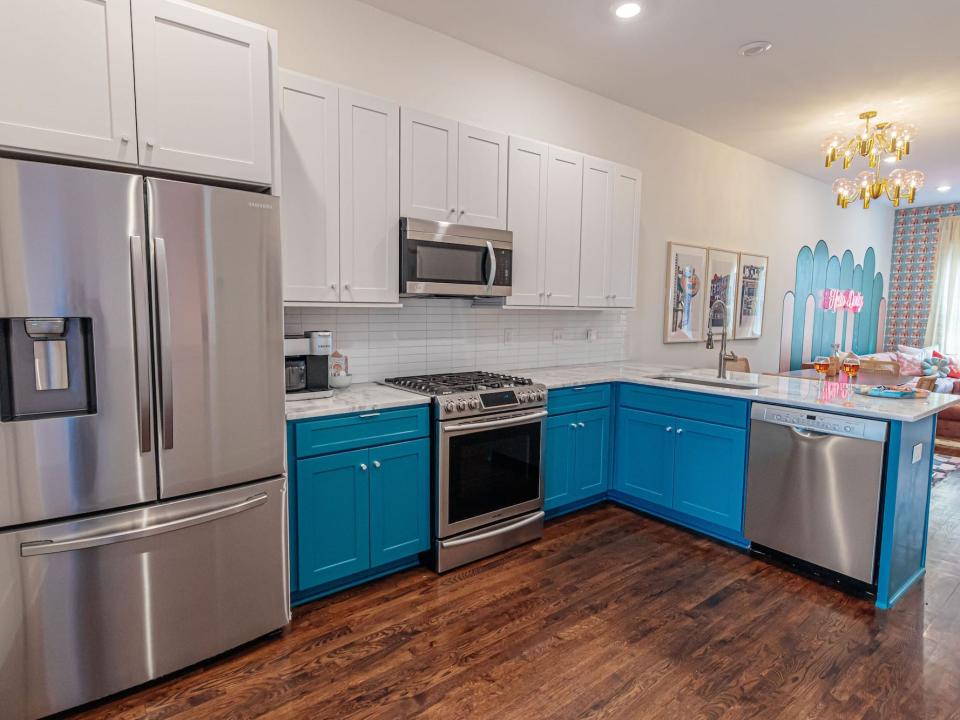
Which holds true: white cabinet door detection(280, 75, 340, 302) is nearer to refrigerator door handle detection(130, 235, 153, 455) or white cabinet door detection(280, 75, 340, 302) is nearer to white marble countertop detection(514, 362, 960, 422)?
refrigerator door handle detection(130, 235, 153, 455)

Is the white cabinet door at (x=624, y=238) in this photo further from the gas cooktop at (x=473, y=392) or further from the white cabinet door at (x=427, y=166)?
the white cabinet door at (x=427, y=166)

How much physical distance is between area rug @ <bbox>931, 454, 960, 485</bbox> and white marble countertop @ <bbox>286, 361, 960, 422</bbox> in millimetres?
2115

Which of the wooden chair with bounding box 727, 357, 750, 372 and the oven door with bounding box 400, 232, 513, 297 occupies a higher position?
the oven door with bounding box 400, 232, 513, 297

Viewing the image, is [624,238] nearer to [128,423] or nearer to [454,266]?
[454,266]

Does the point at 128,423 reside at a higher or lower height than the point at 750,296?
lower

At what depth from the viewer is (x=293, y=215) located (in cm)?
256

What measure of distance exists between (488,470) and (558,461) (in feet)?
2.16

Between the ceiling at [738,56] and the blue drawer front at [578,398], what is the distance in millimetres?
2161

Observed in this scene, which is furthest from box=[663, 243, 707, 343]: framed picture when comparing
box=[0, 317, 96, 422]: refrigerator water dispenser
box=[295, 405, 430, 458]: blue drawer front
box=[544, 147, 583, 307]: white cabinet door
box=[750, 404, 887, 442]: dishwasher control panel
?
box=[0, 317, 96, 422]: refrigerator water dispenser

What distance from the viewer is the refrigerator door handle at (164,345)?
1848mm

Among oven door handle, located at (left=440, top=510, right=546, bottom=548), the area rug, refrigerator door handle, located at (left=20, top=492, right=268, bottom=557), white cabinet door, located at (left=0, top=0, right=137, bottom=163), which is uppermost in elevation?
white cabinet door, located at (left=0, top=0, right=137, bottom=163)

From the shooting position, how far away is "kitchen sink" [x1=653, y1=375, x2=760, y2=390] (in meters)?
3.31

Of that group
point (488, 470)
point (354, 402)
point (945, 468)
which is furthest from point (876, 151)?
point (354, 402)

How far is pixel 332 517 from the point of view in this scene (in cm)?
248
